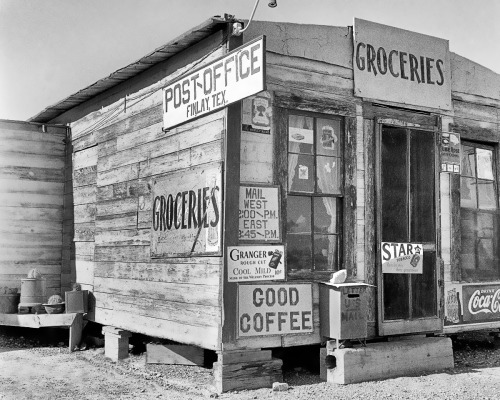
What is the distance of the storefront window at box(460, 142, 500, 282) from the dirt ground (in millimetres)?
1259

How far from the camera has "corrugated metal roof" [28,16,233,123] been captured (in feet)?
24.0

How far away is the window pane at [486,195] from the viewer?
930 cm

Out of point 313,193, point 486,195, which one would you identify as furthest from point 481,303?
point 313,193

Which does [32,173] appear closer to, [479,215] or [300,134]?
[300,134]

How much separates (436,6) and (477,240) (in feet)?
11.1

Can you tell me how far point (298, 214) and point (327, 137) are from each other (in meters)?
1.06

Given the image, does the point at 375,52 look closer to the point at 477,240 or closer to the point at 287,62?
the point at 287,62

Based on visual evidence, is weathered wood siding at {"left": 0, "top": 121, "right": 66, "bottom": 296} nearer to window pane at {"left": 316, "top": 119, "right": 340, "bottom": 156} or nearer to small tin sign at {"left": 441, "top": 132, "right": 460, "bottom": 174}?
window pane at {"left": 316, "top": 119, "right": 340, "bottom": 156}

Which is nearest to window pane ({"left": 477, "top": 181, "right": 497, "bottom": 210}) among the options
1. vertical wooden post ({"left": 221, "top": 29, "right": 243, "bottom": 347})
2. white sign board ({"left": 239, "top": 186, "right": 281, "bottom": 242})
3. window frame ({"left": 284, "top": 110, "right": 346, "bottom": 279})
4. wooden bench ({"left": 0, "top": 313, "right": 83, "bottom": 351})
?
window frame ({"left": 284, "top": 110, "right": 346, "bottom": 279})

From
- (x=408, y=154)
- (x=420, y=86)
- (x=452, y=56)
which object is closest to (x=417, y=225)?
(x=408, y=154)

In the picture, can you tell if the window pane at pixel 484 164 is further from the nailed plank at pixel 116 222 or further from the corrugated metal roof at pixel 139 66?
the nailed plank at pixel 116 222

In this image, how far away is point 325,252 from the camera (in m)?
7.77

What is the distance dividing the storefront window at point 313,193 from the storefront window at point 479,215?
7.50ft

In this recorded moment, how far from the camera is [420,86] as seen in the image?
8609mm
